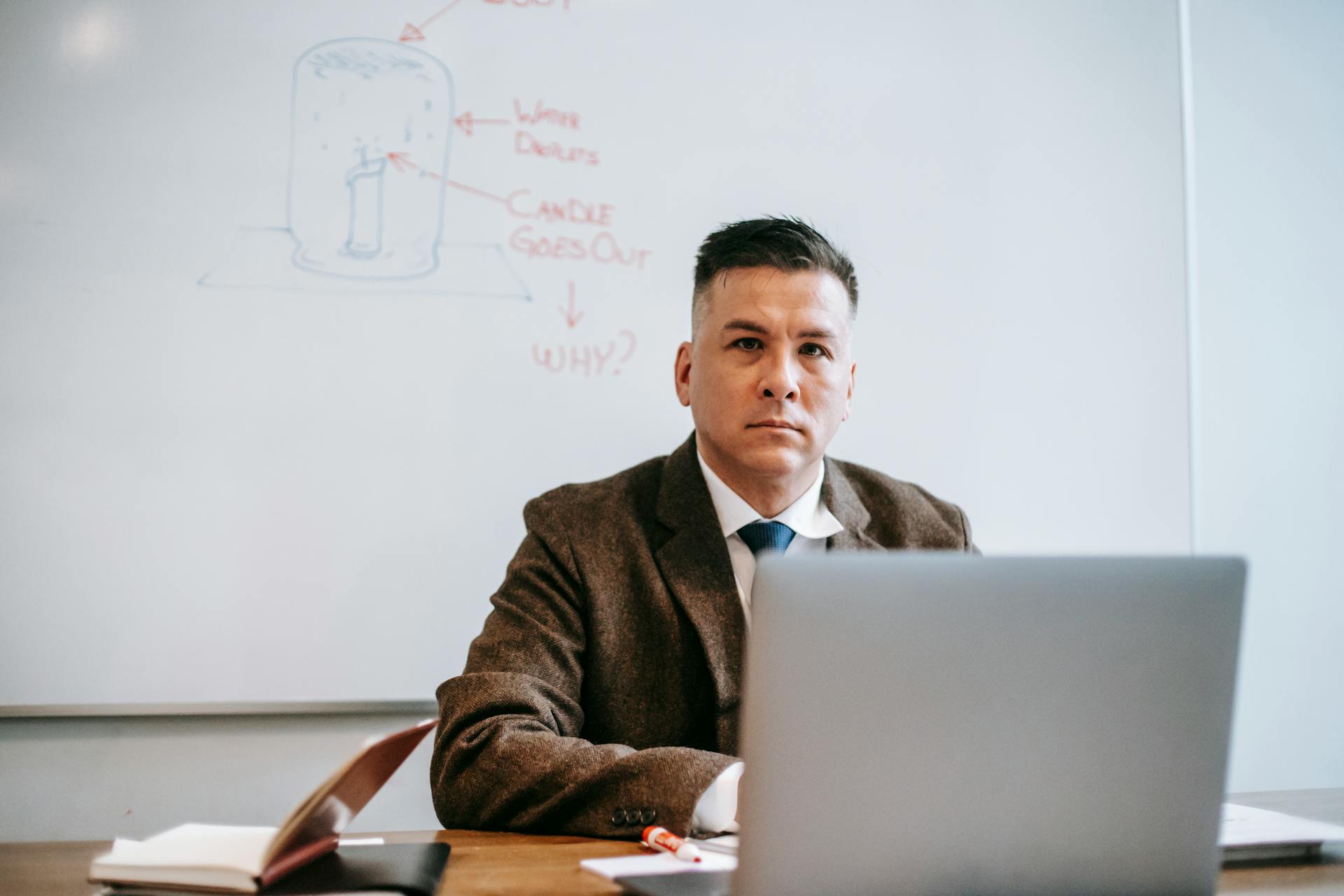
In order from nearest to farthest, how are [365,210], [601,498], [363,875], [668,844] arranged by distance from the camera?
1. [363,875]
2. [668,844]
3. [601,498]
4. [365,210]

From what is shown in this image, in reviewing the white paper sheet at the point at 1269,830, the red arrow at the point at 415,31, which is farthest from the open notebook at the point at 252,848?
the red arrow at the point at 415,31

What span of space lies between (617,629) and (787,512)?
31 centimetres

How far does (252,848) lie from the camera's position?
0.79m

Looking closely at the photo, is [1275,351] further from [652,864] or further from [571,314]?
[652,864]

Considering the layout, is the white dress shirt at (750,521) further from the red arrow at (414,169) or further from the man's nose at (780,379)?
the red arrow at (414,169)

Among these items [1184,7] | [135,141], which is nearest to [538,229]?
[135,141]

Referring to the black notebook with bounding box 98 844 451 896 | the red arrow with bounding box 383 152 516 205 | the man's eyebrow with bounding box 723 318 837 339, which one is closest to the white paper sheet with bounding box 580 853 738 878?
the black notebook with bounding box 98 844 451 896

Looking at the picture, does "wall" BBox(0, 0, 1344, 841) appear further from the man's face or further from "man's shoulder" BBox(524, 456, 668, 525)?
"man's shoulder" BBox(524, 456, 668, 525)

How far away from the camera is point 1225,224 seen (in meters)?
2.29

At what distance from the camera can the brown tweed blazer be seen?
114 cm

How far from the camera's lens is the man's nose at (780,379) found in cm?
141

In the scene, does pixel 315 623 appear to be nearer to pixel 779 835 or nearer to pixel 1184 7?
pixel 779 835

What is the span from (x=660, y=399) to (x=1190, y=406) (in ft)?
3.72

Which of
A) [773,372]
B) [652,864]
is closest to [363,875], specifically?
[652,864]
